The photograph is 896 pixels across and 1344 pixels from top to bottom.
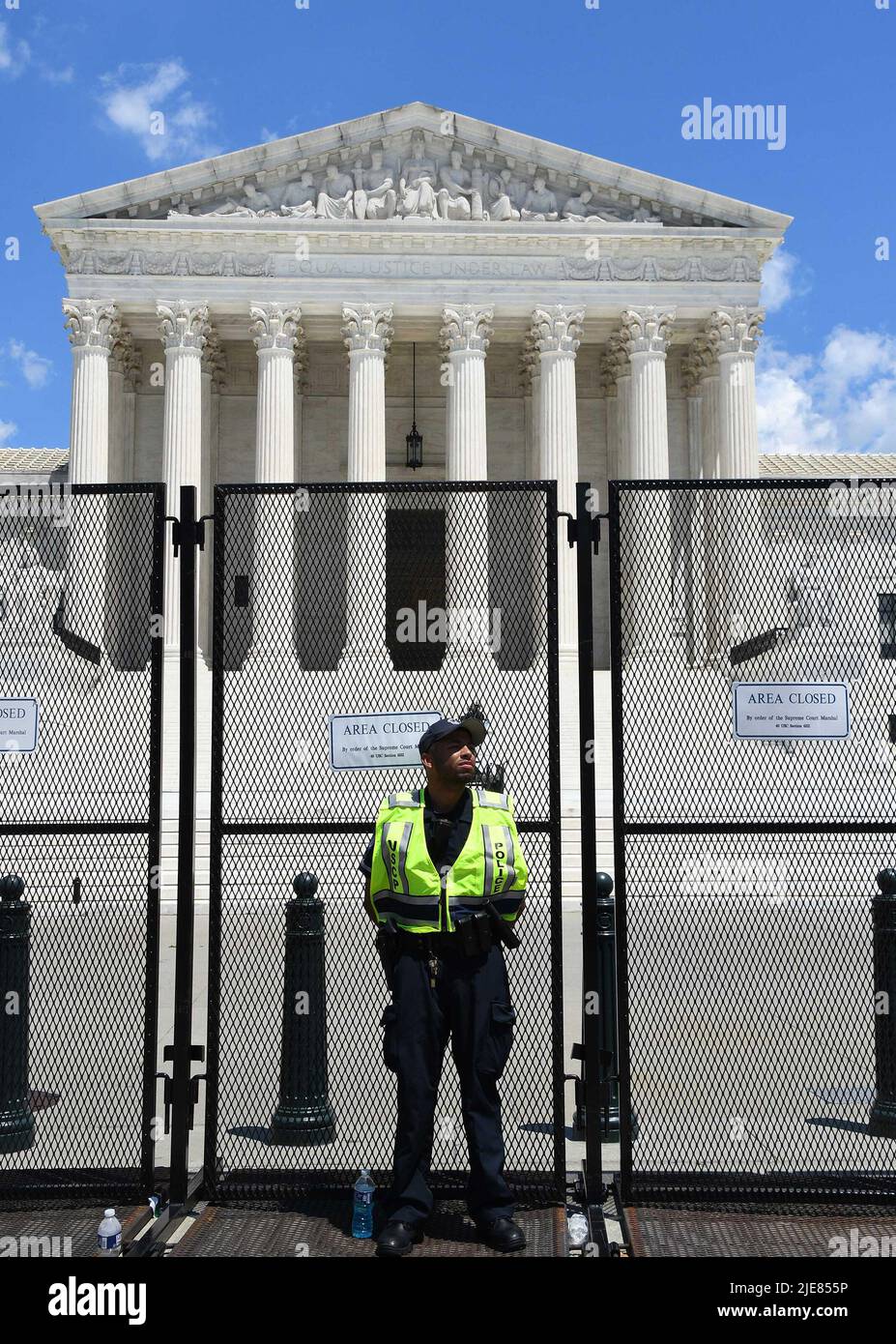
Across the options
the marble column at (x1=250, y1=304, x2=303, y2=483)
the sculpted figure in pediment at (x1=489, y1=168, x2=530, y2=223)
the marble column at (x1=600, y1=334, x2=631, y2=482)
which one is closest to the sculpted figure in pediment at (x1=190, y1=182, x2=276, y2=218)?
the marble column at (x1=250, y1=304, x2=303, y2=483)

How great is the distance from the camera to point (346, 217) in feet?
109

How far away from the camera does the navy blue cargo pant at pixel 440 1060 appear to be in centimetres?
488

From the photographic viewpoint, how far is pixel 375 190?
111ft

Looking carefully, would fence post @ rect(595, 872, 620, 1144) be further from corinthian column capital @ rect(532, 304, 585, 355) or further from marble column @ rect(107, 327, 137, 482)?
marble column @ rect(107, 327, 137, 482)

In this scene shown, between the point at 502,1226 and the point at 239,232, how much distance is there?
32113 millimetres

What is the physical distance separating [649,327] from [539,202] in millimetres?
4979

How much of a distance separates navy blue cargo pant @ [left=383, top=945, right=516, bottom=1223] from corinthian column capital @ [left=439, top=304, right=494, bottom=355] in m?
29.9

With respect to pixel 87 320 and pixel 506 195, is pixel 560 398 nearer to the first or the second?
pixel 506 195

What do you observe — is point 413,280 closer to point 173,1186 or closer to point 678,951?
point 678,951

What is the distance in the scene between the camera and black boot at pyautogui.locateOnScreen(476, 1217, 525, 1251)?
479 centimetres

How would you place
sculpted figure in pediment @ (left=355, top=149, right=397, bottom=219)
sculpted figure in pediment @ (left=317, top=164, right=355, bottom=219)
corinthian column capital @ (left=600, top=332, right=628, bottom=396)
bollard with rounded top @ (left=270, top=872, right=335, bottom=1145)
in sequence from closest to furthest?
1. bollard with rounded top @ (left=270, top=872, right=335, bottom=1145)
2. sculpted figure in pediment @ (left=317, top=164, right=355, bottom=219)
3. sculpted figure in pediment @ (left=355, top=149, right=397, bottom=219)
4. corinthian column capital @ (left=600, top=332, right=628, bottom=396)

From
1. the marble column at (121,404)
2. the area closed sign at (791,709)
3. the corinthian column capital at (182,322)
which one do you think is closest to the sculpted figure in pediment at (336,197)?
the corinthian column capital at (182,322)

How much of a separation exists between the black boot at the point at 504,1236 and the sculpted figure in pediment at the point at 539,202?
32763 millimetres
